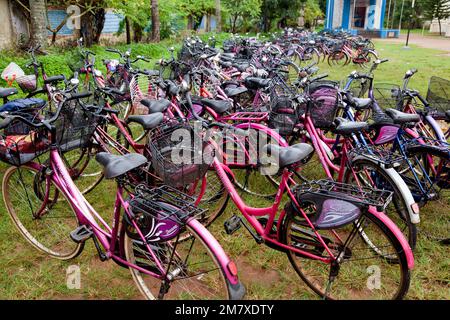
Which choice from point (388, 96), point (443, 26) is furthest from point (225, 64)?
point (443, 26)

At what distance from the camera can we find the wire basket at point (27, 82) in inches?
163

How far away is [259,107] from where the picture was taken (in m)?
4.12

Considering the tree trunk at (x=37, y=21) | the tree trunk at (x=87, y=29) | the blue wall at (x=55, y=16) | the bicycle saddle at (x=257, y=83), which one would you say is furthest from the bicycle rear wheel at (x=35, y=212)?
the blue wall at (x=55, y=16)

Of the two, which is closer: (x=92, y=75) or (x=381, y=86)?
(x=381, y=86)

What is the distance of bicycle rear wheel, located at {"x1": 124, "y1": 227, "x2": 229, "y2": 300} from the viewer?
82.0 inches

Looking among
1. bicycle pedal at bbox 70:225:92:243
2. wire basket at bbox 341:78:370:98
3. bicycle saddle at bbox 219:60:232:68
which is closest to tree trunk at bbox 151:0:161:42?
bicycle saddle at bbox 219:60:232:68

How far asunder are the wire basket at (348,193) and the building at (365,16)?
23.7 metres

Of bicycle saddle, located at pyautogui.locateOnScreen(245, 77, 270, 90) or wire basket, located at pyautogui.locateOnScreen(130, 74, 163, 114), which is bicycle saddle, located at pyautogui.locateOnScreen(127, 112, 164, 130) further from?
bicycle saddle, located at pyautogui.locateOnScreen(245, 77, 270, 90)

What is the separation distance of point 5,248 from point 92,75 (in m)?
2.67

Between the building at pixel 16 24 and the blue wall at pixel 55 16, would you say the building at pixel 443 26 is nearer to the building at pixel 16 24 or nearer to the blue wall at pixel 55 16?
the building at pixel 16 24

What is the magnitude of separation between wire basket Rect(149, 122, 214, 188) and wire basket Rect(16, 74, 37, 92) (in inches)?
91.7

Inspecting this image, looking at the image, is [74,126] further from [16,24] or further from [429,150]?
[16,24]
